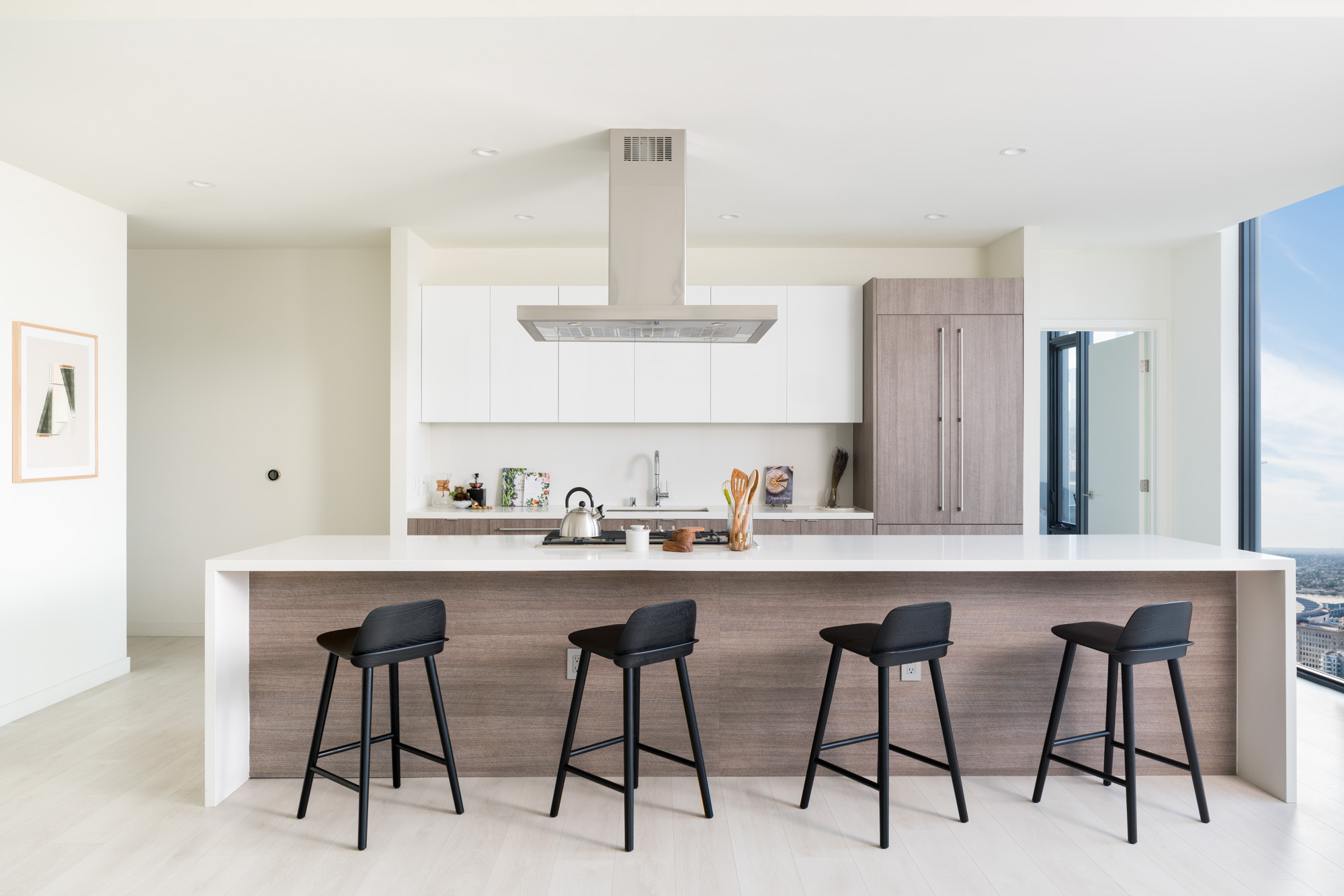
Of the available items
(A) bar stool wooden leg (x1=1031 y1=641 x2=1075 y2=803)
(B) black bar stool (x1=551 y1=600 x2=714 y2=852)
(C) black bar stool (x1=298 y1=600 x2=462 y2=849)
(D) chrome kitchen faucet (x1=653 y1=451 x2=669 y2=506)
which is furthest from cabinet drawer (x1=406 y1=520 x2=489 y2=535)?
(A) bar stool wooden leg (x1=1031 y1=641 x2=1075 y2=803)

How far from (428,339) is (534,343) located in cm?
67

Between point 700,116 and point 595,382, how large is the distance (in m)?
2.25

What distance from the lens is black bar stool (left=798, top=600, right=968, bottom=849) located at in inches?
105

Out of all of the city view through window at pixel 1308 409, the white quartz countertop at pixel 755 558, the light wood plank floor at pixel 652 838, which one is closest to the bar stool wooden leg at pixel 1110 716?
the light wood plank floor at pixel 652 838

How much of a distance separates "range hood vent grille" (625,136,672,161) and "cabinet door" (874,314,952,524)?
81.6 inches

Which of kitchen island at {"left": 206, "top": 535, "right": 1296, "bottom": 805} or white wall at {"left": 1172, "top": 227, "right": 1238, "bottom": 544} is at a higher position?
white wall at {"left": 1172, "top": 227, "right": 1238, "bottom": 544}

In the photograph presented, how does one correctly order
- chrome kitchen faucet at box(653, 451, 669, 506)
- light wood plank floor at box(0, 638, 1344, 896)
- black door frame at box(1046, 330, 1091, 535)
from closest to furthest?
light wood plank floor at box(0, 638, 1344, 896)
chrome kitchen faucet at box(653, 451, 669, 506)
black door frame at box(1046, 330, 1091, 535)

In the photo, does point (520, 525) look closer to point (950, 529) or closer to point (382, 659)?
point (382, 659)

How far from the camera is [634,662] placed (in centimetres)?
262

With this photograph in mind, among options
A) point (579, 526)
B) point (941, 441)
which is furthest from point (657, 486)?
point (579, 526)

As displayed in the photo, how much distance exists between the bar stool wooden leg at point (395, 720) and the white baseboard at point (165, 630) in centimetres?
327

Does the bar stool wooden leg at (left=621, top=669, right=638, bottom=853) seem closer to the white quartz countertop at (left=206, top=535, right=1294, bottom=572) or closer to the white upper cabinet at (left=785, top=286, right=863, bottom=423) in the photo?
the white quartz countertop at (left=206, top=535, right=1294, bottom=572)

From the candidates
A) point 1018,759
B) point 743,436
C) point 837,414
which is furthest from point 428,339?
point 1018,759

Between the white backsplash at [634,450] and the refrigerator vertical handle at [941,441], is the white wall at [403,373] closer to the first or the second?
the white backsplash at [634,450]
